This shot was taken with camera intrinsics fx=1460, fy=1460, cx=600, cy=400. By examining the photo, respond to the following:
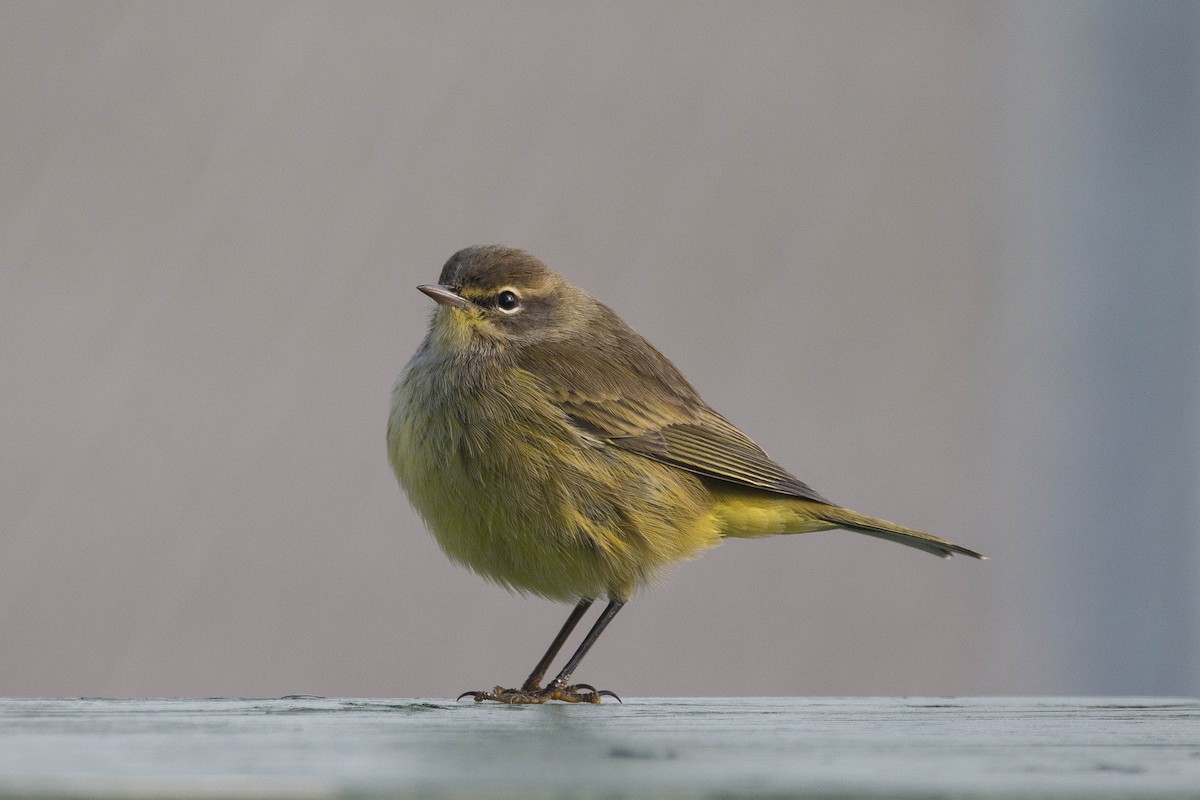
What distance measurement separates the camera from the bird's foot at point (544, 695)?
4098 mm

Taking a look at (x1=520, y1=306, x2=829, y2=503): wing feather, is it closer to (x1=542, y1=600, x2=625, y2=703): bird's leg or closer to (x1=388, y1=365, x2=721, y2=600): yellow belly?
(x1=388, y1=365, x2=721, y2=600): yellow belly

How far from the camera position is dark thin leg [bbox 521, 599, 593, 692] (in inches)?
171

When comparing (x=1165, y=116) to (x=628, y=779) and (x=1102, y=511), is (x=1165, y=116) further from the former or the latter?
(x=628, y=779)

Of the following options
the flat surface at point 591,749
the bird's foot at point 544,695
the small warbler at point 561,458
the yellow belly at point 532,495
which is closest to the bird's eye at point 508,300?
the small warbler at point 561,458

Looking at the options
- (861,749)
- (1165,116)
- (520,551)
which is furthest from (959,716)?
(1165,116)

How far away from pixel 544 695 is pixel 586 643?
350mm

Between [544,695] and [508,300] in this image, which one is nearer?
[544,695]

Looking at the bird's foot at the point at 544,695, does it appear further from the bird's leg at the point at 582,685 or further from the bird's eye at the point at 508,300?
the bird's eye at the point at 508,300

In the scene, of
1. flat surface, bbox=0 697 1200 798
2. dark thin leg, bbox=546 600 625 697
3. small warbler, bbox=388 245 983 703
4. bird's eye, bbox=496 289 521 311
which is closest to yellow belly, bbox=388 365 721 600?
small warbler, bbox=388 245 983 703

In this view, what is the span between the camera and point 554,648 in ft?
14.8

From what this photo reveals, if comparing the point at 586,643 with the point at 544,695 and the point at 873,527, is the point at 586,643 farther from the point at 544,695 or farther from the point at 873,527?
the point at 873,527

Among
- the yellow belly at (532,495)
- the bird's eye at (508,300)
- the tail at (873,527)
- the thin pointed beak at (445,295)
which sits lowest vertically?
the yellow belly at (532,495)

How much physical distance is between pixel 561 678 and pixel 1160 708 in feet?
5.54

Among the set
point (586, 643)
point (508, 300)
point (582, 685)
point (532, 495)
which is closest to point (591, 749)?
point (532, 495)
